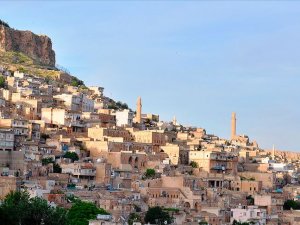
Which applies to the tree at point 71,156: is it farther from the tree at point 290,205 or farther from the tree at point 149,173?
the tree at point 290,205

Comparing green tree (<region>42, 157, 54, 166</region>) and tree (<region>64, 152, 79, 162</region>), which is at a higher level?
tree (<region>64, 152, 79, 162</region>)

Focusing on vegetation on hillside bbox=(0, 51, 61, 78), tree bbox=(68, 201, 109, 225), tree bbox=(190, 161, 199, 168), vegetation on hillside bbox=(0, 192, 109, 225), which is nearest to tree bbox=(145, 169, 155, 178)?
tree bbox=(190, 161, 199, 168)

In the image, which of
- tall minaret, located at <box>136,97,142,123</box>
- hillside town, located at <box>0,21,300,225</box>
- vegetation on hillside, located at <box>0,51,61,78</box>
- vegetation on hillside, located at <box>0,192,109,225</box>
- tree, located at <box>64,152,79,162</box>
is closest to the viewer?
vegetation on hillside, located at <box>0,192,109,225</box>

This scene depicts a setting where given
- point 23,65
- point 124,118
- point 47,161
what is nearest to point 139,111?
point 124,118

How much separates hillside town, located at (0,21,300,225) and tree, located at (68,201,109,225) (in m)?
0.52

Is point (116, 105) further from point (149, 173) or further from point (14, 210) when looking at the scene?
point (14, 210)

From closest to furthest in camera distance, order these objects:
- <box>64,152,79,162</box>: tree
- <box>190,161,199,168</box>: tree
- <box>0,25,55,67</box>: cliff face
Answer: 1. <box>64,152,79,162</box>: tree
2. <box>190,161,199,168</box>: tree
3. <box>0,25,55,67</box>: cliff face

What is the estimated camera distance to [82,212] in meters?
38.5

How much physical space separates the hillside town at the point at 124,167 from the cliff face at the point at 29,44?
664 inches

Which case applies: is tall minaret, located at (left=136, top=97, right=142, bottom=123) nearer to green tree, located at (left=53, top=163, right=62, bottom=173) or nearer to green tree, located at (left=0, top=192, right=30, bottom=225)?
green tree, located at (left=53, top=163, right=62, bottom=173)

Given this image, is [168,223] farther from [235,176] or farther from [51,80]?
[51,80]

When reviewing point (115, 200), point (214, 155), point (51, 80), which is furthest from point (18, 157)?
point (51, 80)

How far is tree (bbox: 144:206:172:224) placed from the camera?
40688 mm

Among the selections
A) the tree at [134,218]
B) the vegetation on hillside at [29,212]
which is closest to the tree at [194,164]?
the tree at [134,218]
